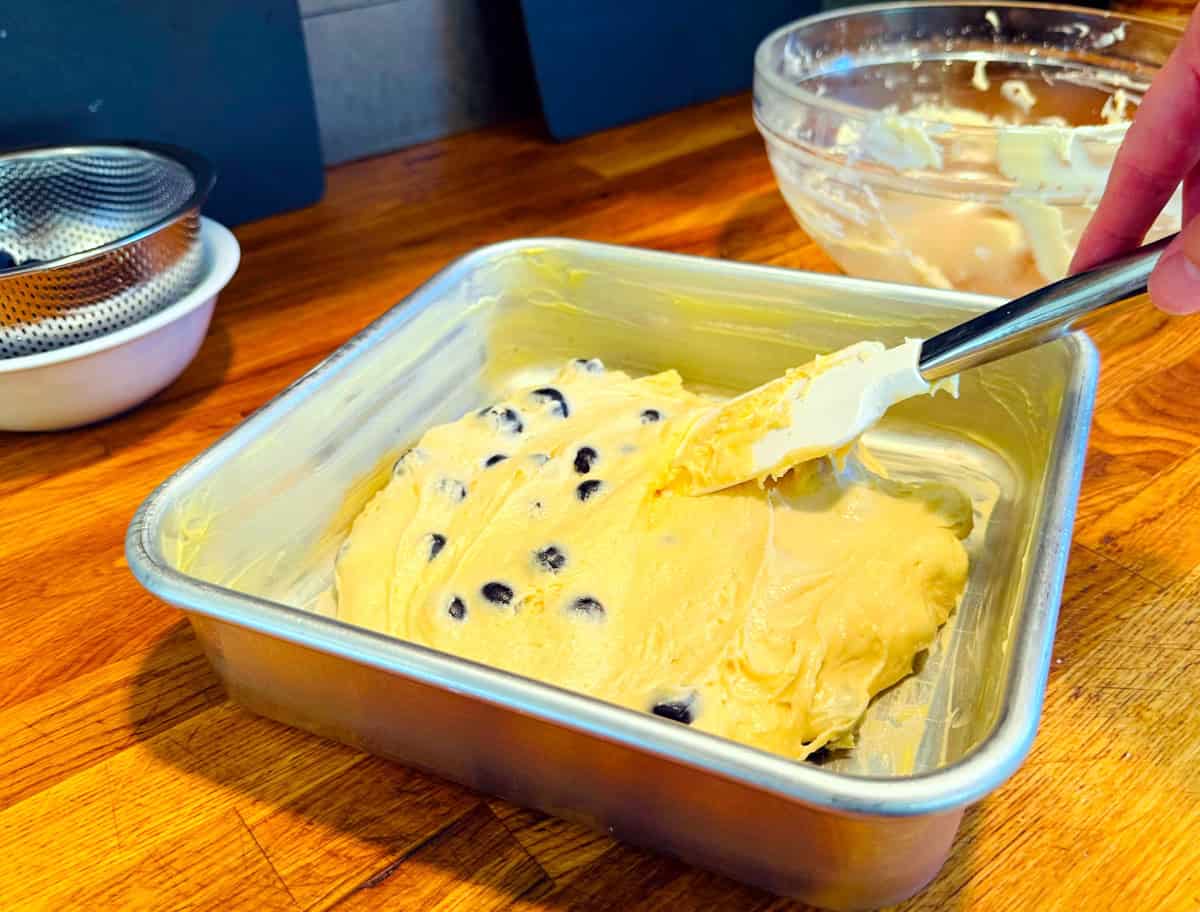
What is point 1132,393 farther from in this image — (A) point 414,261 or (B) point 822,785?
(A) point 414,261

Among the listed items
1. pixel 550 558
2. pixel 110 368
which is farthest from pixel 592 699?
pixel 110 368

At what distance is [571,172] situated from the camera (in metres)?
1.46

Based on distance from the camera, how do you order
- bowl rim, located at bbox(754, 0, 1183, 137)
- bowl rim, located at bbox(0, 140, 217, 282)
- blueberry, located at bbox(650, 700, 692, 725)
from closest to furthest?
1. blueberry, located at bbox(650, 700, 692, 725)
2. bowl rim, located at bbox(0, 140, 217, 282)
3. bowl rim, located at bbox(754, 0, 1183, 137)

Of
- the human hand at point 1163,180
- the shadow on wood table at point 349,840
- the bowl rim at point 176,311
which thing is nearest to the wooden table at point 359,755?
the shadow on wood table at point 349,840

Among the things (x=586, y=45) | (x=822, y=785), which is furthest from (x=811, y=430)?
(x=586, y=45)

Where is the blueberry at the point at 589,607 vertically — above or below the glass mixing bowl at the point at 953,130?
below

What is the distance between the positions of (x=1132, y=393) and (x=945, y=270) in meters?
0.21

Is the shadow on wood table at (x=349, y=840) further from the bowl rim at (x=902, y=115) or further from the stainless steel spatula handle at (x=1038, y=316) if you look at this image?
the bowl rim at (x=902, y=115)

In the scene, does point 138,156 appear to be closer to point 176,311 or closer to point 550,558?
point 176,311

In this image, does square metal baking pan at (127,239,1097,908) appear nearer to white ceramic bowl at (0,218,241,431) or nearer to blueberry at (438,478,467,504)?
blueberry at (438,478,467,504)

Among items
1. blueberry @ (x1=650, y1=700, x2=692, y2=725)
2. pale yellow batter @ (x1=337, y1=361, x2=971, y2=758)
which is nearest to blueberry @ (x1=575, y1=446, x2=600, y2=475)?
pale yellow batter @ (x1=337, y1=361, x2=971, y2=758)

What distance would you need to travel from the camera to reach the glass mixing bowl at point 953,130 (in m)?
0.96

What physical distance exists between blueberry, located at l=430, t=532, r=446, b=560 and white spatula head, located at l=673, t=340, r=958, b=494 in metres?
0.18

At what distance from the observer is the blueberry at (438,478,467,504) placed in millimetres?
800
